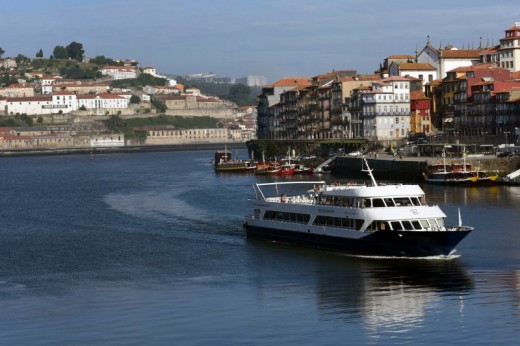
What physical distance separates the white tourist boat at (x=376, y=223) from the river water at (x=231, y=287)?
53cm

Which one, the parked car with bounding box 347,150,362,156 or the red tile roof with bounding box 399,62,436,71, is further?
the red tile roof with bounding box 399,62,436,71

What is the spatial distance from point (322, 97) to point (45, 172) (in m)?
30.0

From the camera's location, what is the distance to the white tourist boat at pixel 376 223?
40.8m

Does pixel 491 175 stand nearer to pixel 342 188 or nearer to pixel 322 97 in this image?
pixel 342 188

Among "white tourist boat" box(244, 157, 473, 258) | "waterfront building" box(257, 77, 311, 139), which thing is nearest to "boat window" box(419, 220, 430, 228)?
"white tourist boat" box(244, 157, 473, 258)

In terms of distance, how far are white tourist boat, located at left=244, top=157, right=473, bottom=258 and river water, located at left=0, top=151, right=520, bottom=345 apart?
0.53m

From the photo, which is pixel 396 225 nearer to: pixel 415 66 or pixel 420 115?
pixel 420 115

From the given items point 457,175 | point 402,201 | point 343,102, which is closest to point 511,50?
point 343,102

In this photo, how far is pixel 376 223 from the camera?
41.7 m

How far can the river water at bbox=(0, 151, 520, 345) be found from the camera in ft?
102

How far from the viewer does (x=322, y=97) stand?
129750 mm

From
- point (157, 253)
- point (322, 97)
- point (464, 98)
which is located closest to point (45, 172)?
point (322, 97)

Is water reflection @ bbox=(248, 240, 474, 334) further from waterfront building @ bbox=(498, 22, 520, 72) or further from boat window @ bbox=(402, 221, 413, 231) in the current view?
waterfront building @ bbox=(498, 22, 520, 72)

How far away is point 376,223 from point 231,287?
21.7ft
